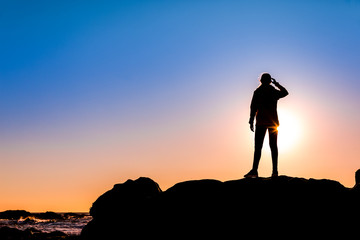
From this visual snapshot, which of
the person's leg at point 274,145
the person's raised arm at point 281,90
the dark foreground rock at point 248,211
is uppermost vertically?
the person's raised arm at point 281,90

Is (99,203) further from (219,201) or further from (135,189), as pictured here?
(219,201)

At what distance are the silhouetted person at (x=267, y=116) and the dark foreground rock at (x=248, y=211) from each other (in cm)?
72

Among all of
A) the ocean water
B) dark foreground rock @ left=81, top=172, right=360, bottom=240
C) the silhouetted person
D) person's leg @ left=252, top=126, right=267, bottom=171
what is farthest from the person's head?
the ocean water

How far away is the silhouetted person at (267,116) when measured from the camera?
40.2ft

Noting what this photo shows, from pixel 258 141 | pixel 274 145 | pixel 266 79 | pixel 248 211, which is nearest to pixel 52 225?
pixel 248 211

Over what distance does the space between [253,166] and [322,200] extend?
2308 mm

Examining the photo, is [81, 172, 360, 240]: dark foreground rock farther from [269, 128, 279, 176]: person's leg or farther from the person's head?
the person's head

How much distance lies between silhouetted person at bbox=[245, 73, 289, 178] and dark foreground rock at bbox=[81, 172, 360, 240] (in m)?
0.72

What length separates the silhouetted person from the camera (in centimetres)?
1226

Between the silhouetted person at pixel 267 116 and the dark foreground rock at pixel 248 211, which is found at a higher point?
the silhouetted person at pixel 267 116

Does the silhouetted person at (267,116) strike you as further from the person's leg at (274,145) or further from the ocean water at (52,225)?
the ocean water at (52,225)

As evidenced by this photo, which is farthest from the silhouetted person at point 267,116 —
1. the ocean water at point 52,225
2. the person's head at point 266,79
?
the ocean water at point 52,225

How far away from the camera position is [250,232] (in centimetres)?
1146

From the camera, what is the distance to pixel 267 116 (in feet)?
40.3
